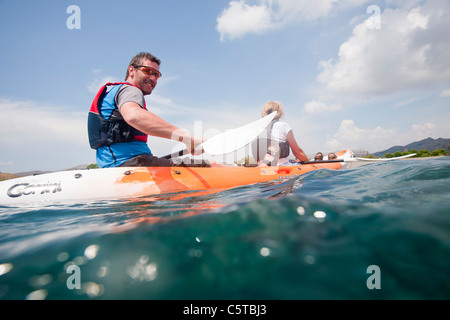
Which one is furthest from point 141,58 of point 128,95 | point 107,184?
point 107,184

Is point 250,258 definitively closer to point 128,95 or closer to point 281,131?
point 128,95

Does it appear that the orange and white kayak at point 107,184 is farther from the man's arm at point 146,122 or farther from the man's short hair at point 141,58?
the man's short hair at point 141,58

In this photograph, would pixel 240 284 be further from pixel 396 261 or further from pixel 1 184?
pixel 1 184

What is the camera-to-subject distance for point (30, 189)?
104 inches

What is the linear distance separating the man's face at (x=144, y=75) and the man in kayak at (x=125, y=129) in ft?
1.86

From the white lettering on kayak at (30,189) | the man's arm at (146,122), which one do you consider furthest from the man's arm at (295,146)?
the white lettering on kayak at (30,189)

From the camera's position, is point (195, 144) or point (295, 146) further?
point (295, 146)

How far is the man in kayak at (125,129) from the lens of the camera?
2.60 metres

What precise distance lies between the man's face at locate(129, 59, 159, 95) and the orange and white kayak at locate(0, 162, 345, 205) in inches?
63.7

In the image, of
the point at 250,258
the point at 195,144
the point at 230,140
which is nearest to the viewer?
the point at 250,258

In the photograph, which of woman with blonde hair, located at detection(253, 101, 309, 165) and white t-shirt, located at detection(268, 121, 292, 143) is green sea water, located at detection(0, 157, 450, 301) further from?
white t-shirt, located at detection(268, 121, 292, 143)

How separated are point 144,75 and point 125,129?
3.87ft

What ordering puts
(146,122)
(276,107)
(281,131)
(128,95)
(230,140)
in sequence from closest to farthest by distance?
(146,122) < (128,95) < (230,140) < (281,131) < (276,107)

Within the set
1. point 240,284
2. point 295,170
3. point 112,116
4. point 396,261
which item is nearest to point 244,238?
point 240,284
